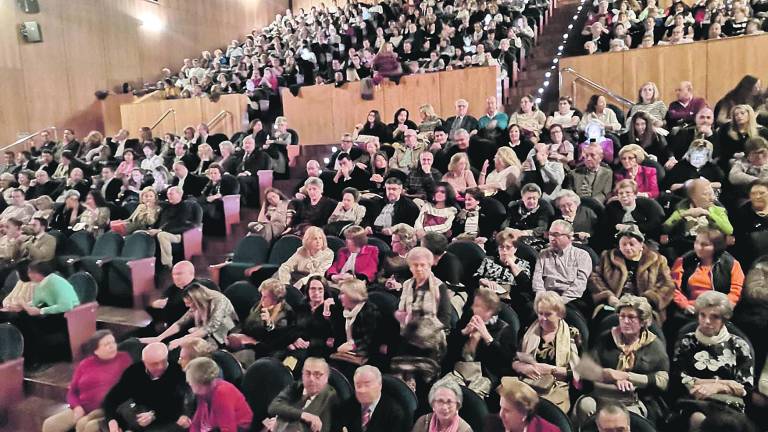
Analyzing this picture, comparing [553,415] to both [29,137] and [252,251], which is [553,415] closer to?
[252,251]

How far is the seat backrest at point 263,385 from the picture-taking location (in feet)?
4.74

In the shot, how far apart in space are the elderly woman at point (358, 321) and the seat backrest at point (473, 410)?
36 cm

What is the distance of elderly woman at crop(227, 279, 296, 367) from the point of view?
163 centimetres

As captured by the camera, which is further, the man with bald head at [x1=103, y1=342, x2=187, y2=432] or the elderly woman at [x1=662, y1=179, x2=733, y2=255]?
the elderly woman at [x1=662, y1=179, x2=733, y2=255]

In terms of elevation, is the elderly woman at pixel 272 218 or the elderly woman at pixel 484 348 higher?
the elderly woman at pixel 272 218

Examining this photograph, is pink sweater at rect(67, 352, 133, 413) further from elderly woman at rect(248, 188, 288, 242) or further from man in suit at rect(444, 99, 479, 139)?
man in suit at rect(444, 99, 479, 139)

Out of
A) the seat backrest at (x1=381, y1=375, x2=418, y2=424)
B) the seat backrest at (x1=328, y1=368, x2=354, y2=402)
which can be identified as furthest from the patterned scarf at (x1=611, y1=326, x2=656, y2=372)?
the seat backrest at (x1=328, y1=368, x2=354, y2=402)

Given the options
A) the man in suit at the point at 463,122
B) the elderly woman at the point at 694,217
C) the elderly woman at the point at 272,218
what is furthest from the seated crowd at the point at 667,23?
the elderly woman at the point at 272,218

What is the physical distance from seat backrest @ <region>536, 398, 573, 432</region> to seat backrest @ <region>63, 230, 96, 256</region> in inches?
84.8

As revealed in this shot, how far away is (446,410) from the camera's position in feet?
3.92

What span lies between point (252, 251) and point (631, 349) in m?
1.44

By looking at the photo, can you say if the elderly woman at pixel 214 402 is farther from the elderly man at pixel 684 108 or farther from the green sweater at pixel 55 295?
the elderly man at pixel 684 108

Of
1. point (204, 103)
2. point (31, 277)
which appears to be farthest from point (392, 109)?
point (31, 277)

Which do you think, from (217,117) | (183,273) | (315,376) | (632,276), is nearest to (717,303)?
(632,276)
